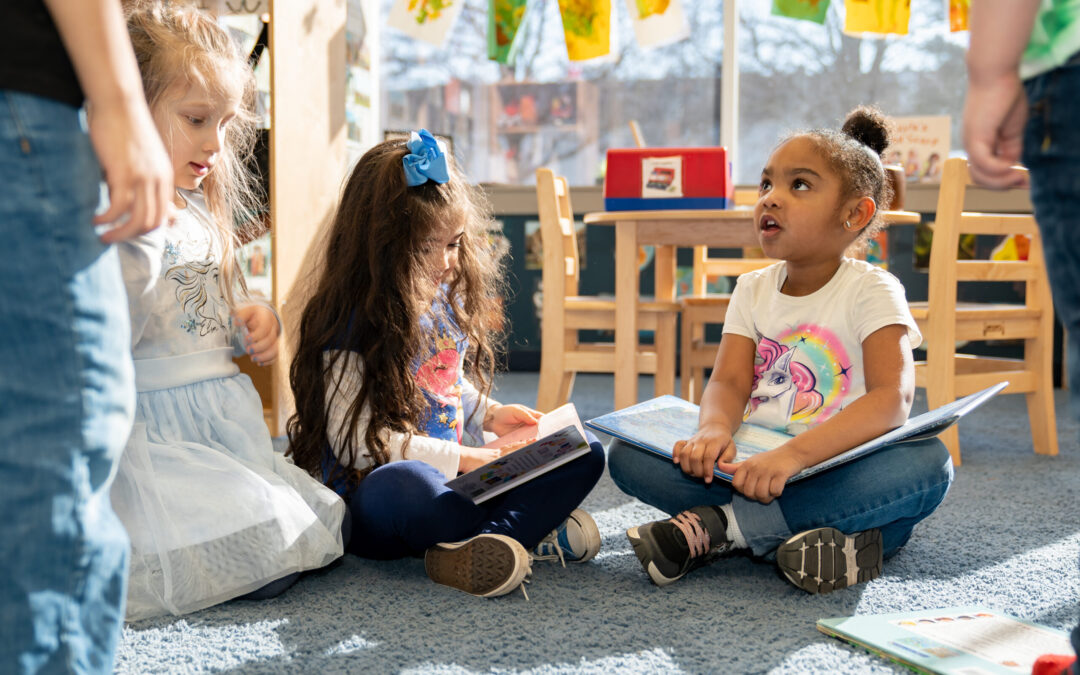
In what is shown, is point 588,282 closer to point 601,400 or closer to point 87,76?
point 601,400

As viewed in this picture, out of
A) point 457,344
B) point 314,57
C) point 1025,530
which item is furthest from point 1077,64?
point 314,57

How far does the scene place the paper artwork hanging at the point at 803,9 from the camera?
2908 mm

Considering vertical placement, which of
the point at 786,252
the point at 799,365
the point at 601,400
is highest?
the point at 786,252

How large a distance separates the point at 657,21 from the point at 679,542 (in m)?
2.25

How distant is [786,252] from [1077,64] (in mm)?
671

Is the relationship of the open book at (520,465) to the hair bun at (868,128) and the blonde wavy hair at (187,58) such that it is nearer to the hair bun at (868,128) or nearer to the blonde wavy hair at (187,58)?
the blonde wavy hair at (187,58)

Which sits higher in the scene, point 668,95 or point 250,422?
point 668,95

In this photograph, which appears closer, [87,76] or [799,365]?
[87,76]

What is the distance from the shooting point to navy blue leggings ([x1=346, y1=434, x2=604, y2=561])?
1.08 m

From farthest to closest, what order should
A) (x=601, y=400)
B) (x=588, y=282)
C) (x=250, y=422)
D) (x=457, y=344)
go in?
1. (x=588, y=282)
2. (x=601, y=400)
3. (x=457, y=344)
4. (x=250, y=422)

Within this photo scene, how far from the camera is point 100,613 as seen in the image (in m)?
0.56

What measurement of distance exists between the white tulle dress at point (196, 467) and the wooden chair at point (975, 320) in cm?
126

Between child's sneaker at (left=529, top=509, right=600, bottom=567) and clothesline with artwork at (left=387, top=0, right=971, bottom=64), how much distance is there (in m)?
2.08

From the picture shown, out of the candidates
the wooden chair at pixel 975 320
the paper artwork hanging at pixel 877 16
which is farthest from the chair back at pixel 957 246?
the paper artwork hanging at pixel 877 16
